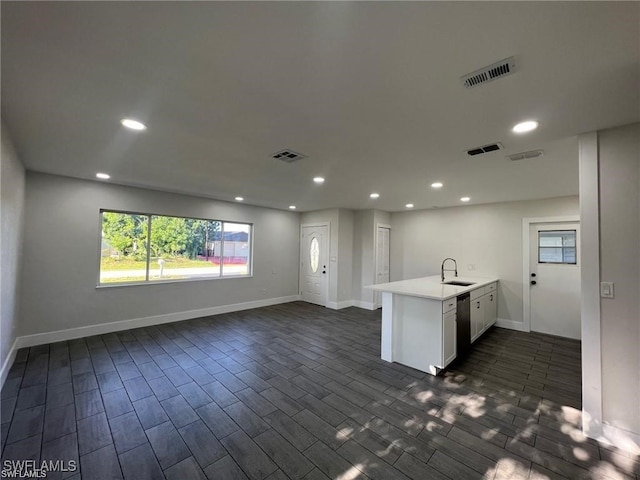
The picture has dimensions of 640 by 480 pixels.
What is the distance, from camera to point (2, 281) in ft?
8.79

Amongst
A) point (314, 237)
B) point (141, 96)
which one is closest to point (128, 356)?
point (141, 96)

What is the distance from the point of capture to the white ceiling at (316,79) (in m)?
1.20

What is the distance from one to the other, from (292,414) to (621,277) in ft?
9.77

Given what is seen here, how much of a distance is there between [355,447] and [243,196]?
4.62 meters

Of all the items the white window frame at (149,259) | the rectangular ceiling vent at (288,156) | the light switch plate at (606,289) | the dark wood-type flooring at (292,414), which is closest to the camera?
the dark wood-type flooring at (292,414)

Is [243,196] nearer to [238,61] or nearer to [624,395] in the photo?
[238,61]

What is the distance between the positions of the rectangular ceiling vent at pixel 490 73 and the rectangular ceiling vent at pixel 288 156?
173 cm

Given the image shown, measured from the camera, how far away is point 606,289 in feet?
6.99

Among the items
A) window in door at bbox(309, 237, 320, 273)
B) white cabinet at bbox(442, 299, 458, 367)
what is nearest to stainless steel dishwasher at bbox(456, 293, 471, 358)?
white cabinet at bbox(442, 299, 458, 367)

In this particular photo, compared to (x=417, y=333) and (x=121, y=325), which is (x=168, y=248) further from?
(x=417, y=333)

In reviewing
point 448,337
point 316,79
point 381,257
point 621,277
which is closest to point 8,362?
point 316,79

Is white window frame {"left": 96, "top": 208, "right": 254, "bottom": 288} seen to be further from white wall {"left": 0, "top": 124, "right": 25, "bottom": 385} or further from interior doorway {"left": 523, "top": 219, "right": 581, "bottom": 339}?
interior doorway {"left": 523, "top": 219, "right": 581, "bottom": 339}

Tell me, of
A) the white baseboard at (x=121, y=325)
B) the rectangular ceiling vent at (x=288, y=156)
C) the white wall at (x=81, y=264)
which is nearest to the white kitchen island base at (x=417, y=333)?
the rectangular ceiling vent at (x=288, y=156)

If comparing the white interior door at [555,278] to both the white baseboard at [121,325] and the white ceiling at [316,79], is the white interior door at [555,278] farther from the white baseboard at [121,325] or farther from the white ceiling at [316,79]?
the white baseboard at [121,325]
